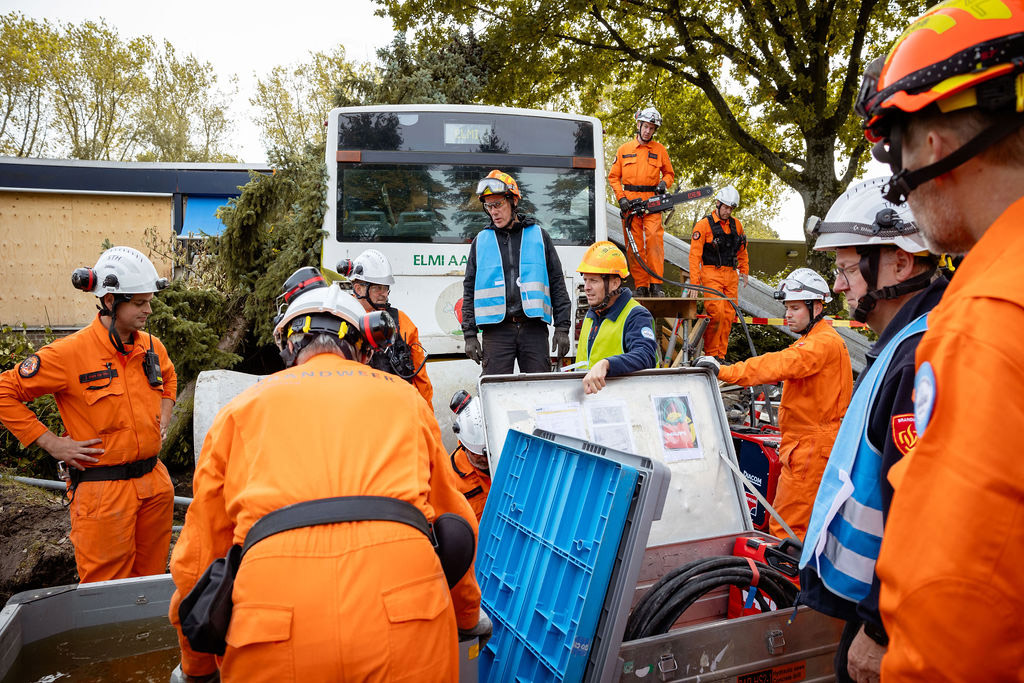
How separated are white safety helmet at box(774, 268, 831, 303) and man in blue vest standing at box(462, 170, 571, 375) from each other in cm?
192

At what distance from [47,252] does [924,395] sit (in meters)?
22.1

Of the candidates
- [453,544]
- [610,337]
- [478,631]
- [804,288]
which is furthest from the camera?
[804,288]

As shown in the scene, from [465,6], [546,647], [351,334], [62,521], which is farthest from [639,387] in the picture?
[465,6]

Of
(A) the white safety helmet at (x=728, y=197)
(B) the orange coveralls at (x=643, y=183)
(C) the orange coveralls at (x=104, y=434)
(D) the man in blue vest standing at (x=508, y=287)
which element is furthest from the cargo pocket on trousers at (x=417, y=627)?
(A) the white safety helmet at (x=728, y=197)

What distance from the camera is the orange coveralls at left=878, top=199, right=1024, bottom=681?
96 cm

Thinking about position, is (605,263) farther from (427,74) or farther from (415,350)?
(427,74)

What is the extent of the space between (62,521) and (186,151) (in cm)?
3401

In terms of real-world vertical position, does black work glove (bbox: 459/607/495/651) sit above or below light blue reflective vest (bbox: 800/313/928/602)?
below

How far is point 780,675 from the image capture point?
96.0 inches

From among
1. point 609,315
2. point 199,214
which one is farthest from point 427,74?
point 199,214

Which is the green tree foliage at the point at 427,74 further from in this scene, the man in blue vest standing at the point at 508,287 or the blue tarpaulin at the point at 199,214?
the blue tarpaulin at the point at 199,214

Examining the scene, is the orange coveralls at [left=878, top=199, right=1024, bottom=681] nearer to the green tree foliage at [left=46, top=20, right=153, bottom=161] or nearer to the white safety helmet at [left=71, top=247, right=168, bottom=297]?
the white safety helmet at [left=71, top=247, right=168, bottom=297]

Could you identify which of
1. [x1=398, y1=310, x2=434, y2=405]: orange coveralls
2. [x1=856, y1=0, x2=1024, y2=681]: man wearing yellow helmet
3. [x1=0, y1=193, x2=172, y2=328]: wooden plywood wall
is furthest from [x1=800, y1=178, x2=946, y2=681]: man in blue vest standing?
[x1=0, y1=193, x2=172, y2=328]: wooden plywood wall

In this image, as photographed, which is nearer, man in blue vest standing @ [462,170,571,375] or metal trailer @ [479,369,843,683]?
metal trailer @ [479,369,843,683]
